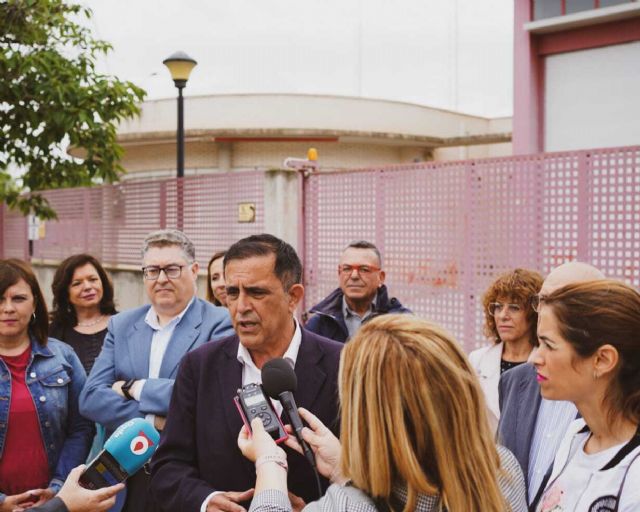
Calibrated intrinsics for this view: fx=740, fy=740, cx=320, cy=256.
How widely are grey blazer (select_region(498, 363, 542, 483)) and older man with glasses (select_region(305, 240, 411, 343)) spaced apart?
2.36 metres

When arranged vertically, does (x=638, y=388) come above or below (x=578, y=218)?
below

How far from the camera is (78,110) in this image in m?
9.83

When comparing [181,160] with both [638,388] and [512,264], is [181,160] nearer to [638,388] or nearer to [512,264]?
[512,264]

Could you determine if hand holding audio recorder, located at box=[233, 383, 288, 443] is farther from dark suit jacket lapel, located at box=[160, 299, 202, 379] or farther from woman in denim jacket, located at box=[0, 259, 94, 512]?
woman in denim jacket, located at box=[0, 259, 94, 512]

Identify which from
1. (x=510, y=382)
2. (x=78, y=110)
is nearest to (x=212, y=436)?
(x=510, y=382)

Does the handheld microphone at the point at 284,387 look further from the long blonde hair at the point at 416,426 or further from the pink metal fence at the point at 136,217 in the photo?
the pink metal fence at the point at 136,217

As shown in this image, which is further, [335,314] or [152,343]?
[335,314]

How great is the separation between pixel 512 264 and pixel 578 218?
794 millimetres

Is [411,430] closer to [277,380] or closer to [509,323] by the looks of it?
[277,380]

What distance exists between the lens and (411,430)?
188 cm

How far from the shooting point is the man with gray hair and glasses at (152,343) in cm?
353

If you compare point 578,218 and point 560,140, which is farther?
point 560,140

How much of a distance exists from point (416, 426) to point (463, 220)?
596 cm

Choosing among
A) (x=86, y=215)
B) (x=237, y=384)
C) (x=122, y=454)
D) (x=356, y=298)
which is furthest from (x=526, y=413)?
(x=86, y=215)
